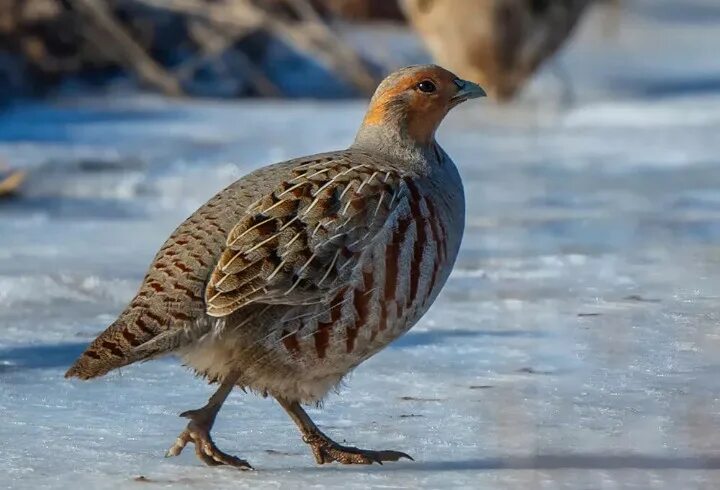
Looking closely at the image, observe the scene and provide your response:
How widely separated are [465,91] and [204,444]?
1.19 m

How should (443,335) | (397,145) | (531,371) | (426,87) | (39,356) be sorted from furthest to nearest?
(443,335) → (39,356) → (531,371) → (426,87) → (397,145)

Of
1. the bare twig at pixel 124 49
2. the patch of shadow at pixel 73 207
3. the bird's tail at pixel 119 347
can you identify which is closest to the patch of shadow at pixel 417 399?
the bird's tail at pixel 119 347

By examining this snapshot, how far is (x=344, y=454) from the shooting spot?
117 inches

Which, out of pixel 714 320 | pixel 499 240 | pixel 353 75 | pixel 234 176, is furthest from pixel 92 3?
pixel 714 320

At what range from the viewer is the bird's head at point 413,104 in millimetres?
3430

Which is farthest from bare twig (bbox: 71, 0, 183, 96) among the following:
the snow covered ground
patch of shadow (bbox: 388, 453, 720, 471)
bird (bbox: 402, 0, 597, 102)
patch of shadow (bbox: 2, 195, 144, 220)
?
patch of shadow (bbox: 388, 453, 720, 471)

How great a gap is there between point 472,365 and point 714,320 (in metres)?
0.83

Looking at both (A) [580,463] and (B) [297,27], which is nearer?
(A) [580,463]

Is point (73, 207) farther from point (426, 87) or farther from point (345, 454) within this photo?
point (345, 454)

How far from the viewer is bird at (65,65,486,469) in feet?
9.38

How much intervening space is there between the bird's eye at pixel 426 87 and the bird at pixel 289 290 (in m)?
0.46

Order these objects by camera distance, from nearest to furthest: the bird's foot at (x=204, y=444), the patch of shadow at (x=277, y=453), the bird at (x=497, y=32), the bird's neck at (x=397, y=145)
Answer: the bird's foot at (x=204, y=444), the patch of shadow at (x=277, y=453), the bird's neck at (x=397, y=145), the bird at (x=497, y=32)

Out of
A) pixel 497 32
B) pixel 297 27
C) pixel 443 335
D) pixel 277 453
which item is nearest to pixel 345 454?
pixel 277 453

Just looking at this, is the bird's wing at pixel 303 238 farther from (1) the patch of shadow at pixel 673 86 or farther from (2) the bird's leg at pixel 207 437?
(1) the patch of shadow at pixel 673 86
